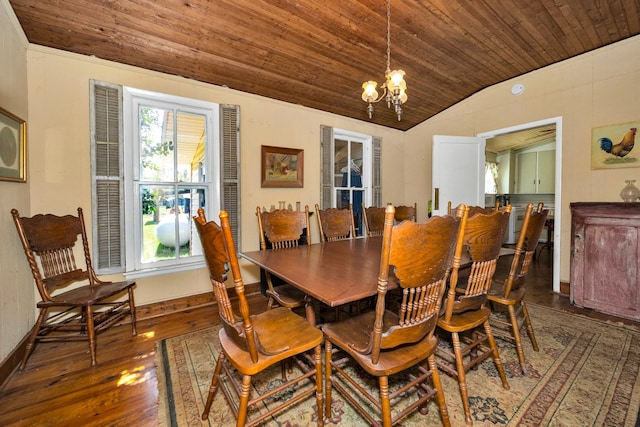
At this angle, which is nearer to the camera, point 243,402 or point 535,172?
point 243,402

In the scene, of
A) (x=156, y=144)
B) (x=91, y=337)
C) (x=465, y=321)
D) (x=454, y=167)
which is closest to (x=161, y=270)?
(x=91, y=337)

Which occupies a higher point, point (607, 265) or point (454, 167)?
point (454, 167)

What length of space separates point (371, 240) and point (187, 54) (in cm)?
251

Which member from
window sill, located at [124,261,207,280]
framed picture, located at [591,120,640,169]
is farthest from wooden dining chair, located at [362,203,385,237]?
framed picture, located at [591,120,640,169]

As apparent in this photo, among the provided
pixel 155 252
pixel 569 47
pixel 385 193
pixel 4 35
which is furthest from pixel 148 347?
pixel 569 47

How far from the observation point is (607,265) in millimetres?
2725

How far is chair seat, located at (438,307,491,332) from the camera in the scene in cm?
149

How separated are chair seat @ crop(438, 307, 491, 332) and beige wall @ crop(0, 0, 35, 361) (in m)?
2.79

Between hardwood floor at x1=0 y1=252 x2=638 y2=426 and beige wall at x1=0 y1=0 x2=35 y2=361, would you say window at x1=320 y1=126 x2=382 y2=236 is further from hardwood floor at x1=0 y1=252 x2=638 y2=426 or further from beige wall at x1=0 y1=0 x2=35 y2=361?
beige wall at x1=0 y1=0 x2=35 y2=361

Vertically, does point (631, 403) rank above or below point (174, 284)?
below

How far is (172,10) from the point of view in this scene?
6.96 ft

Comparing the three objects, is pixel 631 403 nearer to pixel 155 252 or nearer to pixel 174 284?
pixel 174 284

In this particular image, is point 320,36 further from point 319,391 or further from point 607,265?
point 607,265

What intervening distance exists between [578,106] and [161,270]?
16.8 feet
